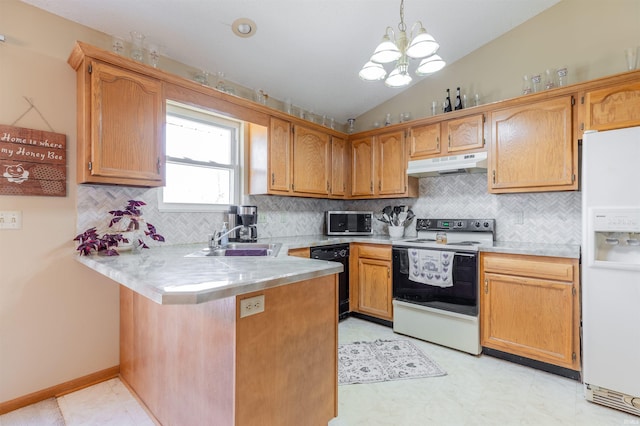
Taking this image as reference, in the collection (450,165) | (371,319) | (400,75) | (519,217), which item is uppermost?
(400,75)

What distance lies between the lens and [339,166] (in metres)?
3.92

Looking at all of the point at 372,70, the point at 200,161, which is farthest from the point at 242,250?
the point at 372,70

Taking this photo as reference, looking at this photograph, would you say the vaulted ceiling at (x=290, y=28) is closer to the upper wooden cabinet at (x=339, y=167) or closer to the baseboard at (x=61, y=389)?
the upper wooden cabinet at (x=339, y=167)

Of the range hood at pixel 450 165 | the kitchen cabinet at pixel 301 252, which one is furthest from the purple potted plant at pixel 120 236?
the range hood at pixel 450 165

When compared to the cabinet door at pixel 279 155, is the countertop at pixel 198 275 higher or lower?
lower

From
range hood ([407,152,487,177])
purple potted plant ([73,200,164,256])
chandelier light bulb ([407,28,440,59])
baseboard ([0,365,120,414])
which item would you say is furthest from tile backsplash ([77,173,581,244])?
A: chandelier light bulb ([407,28,440,59])

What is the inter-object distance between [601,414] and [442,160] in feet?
7.28

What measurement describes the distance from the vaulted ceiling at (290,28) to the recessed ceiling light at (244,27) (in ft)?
0.12

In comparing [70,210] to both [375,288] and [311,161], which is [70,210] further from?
[375,288]

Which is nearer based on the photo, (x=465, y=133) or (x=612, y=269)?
(x=612, y=269)

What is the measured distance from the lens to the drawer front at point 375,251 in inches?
129

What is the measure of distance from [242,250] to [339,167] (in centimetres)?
194

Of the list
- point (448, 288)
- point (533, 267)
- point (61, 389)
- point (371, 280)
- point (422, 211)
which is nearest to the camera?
point (61, 389)

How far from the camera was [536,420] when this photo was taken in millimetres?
1800
